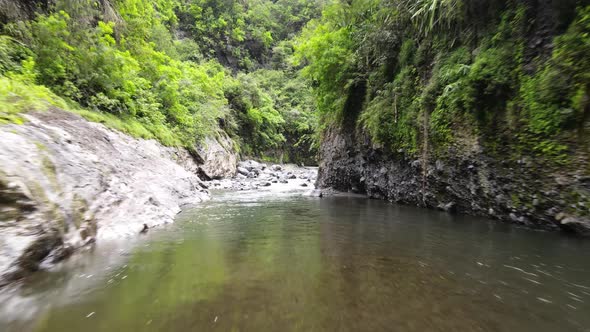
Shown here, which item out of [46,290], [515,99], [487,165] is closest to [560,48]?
[515,99]

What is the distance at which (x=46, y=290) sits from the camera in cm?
249

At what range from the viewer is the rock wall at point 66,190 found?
274cm

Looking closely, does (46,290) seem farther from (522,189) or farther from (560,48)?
(560,48)

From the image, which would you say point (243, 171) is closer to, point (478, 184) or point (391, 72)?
point (391, 72)

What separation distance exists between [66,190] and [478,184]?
7.66m

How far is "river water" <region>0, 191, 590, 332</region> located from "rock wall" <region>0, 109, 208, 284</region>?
0.34 metres

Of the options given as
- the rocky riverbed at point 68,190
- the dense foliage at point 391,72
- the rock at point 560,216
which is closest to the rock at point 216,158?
the dense foliage at point 391,72

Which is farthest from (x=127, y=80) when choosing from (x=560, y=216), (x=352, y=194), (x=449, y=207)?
(x=560, y=216)

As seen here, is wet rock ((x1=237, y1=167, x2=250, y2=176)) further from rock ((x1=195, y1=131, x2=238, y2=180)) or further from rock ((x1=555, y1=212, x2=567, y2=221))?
rock ((x1=555, y1=212, x2=567, y2=221))

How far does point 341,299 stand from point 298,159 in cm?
3186

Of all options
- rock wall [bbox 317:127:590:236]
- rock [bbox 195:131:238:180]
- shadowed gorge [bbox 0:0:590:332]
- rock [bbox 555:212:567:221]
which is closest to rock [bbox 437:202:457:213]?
rock wall [bbox 317:127:590:236]

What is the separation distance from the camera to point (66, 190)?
3.76 m

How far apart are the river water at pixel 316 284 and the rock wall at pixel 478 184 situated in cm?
46

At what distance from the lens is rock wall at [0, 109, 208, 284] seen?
2.74m
